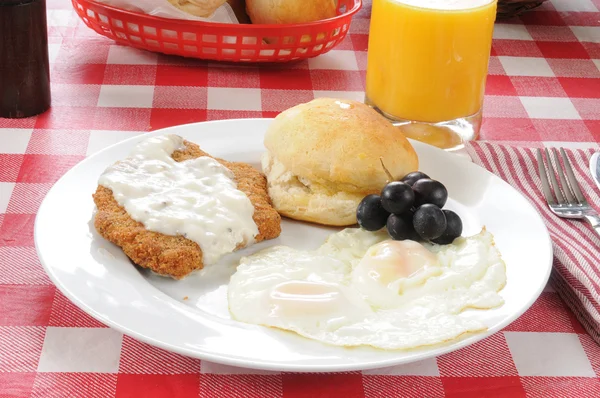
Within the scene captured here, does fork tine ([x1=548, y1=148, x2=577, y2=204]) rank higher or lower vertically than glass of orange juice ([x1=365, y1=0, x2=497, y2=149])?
lower

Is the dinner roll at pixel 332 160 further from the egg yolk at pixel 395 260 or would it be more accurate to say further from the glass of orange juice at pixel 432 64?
the glass of orange juice at pixel 432 64

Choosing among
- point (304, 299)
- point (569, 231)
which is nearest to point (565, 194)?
point (569, 231)

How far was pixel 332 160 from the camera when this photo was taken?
1473 mm

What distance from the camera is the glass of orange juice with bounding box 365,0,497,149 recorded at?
5.67 ft

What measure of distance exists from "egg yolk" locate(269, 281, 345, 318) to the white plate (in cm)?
5

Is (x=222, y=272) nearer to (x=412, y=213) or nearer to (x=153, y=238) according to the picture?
(x=153, y=238)

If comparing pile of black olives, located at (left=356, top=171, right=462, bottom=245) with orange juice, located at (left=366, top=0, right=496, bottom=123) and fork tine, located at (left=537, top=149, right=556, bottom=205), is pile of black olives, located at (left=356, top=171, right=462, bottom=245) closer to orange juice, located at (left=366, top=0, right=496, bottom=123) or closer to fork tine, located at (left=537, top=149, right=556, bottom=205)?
fork tine, located at (left=537, top=149, right=556, bottom=205)

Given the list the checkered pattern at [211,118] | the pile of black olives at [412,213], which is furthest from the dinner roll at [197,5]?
the pile of black olives at [412,213]

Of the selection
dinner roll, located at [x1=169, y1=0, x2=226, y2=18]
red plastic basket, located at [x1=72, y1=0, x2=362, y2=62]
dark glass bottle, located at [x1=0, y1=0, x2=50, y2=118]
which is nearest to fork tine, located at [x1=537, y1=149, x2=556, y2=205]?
red plastic basket, located at [x1=72, y1=0, x2=362, y2=62]

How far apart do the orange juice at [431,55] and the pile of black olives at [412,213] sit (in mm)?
432

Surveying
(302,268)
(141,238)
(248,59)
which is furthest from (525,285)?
(248,59)

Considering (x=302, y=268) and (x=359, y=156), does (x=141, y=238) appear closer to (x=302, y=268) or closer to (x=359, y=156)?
(x=302, y=268)

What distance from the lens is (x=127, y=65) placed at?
2.22 meters

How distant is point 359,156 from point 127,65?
1.02 metres
